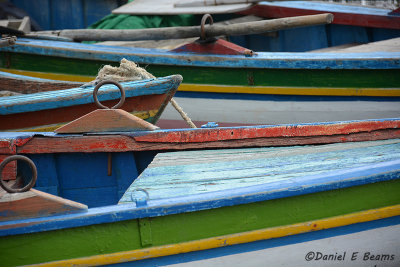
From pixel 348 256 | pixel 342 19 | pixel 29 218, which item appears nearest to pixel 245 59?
pixel 342 19

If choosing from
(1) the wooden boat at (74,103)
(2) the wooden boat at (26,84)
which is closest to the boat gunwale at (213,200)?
(1) the wooden boat at (74,103)

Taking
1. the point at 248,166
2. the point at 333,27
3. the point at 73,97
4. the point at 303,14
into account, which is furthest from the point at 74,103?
the point at 333,27

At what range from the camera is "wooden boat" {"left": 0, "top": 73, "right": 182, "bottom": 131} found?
3.28m

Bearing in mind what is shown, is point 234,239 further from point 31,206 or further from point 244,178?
point 31,206

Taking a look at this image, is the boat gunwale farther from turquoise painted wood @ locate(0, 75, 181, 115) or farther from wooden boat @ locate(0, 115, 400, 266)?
turquoise painted wood @ locate(0, 75, 181, 115)

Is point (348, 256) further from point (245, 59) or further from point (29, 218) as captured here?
point (245, 59)

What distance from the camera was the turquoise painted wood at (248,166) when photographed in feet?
6.86

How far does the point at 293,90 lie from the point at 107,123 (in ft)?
7.93

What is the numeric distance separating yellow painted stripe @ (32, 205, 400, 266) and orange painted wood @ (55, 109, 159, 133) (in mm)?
876

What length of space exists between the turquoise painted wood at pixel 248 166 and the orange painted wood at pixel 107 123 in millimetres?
220

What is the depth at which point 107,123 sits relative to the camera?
2.61 m

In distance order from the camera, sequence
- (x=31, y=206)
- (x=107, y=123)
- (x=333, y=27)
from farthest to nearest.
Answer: (x=333, y=27)
(x=107, y=123)
(x=31, y=206)

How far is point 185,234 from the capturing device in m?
1.96

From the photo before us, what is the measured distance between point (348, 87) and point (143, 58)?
6.49ft
